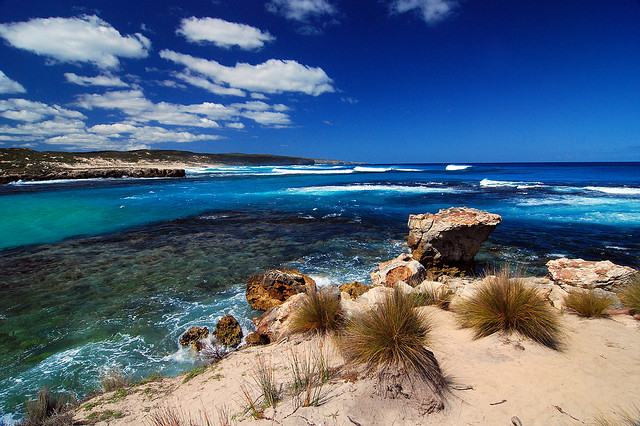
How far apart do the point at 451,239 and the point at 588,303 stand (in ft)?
12.0

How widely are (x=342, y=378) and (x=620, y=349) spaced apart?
11.3ft

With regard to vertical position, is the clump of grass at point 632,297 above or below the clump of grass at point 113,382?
above

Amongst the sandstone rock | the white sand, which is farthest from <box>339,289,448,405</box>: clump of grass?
the sandstone rock

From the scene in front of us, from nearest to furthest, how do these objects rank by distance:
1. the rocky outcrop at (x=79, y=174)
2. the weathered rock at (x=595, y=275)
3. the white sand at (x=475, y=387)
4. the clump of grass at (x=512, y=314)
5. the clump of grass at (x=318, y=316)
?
the white sand at (x=475, y=387) → the clump of grass at (x=512, y=314) → the clump of grass at (x=318, y=316) → the weathered rock at (x=595, y=275) → the rocky outcrop at (x=79, y=174)

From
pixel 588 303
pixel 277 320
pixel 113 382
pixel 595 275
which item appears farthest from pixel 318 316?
pixel 595 275

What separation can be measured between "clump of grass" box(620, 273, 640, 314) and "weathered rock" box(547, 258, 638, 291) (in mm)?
826

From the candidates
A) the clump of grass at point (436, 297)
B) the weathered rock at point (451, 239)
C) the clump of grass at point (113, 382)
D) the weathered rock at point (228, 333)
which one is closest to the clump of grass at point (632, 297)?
the clump of grass at point (436, 297)

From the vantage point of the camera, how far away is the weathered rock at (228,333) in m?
4.99

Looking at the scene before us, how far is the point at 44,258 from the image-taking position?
9.80 meters

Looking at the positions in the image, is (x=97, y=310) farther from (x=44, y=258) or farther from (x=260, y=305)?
(x=44, y=258)

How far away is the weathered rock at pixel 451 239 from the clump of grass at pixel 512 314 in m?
3.76

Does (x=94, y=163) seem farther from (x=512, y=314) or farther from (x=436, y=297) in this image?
(x=512, y=314)

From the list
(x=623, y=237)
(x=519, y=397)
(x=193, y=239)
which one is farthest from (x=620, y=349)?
(x=193, y=239)

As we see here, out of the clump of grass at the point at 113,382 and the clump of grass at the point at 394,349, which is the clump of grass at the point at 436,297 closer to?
the clump of grass at the point at 394,349
